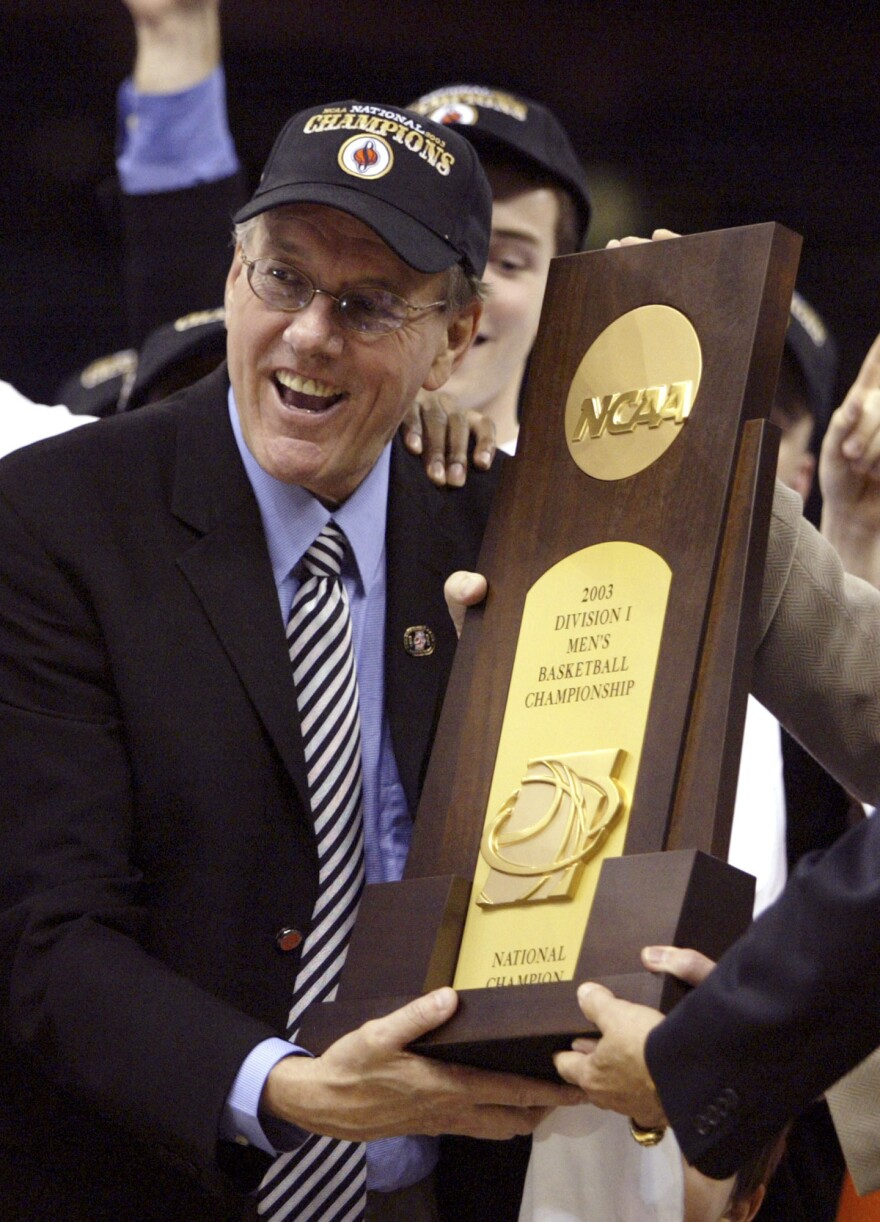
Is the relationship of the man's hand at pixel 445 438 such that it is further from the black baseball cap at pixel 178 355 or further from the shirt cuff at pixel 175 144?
the shirt cuff at pixel 175 144

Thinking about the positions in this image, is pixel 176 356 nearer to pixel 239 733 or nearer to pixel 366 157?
pixel 366 157

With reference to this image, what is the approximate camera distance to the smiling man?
1.57m

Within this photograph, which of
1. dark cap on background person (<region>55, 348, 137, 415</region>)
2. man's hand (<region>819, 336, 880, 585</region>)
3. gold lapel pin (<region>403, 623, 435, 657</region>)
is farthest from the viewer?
dark cap on background person (<region>55, 348, 137, 415</region>)

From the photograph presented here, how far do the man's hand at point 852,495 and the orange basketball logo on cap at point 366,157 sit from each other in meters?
0.62

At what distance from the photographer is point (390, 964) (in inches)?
60.3

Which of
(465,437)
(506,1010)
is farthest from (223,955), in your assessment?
(465,437)

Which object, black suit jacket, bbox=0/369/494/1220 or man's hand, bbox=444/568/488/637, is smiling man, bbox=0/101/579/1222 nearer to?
black suit jacket, bbox=0/369/494/1220

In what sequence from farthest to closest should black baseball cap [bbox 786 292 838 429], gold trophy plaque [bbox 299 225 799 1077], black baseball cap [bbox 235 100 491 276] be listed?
black baseball cap [bbox 786 292 838 429], black baseball cap [bbox 235 100 491 276], gold trophy plaque [bbox 299 225 799 1077]

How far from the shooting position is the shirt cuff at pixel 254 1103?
1545 mm

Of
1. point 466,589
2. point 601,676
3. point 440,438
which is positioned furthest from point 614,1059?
point 440,438

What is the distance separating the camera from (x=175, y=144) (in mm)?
2666

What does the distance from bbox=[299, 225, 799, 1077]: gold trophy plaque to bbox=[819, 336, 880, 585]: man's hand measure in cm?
45

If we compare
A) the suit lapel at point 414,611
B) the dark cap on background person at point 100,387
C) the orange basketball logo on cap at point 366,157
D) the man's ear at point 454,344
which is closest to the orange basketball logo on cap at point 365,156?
the orange basketball logo on cap at point 366,157

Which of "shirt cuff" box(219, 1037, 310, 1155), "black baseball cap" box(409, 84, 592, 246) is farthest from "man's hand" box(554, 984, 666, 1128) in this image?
"black baseball cap" box(409, 84, 592, 246)
